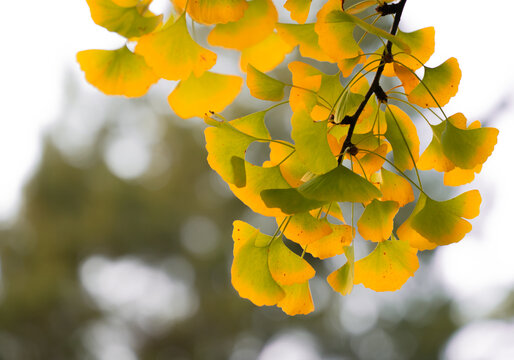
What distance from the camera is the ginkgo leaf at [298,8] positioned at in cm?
30

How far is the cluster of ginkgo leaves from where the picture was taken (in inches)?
9.9

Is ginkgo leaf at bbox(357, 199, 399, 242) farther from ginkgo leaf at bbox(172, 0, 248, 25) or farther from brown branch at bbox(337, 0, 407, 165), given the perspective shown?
ginkgo leaf at bbox(172, 0, 248, 25)

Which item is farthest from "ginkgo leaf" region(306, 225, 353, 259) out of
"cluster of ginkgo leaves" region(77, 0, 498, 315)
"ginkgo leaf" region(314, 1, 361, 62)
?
"ginkgo leaf" region(314, 1, 361, 62)

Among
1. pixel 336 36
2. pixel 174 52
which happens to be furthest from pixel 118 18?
pixel 336 36

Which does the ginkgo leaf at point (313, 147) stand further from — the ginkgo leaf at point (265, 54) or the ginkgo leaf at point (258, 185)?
the ginkgo leaf at point (265, 54)

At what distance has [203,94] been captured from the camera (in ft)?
1.23

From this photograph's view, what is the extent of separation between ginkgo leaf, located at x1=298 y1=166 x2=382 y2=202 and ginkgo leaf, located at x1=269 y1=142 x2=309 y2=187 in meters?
0.04

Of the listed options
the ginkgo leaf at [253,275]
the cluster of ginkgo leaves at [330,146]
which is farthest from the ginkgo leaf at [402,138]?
the ginkgo leaf at [253,275]

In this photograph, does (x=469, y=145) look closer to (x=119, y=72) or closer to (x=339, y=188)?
(x=339, y=188)

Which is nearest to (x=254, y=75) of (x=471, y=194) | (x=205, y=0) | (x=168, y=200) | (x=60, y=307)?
(x=205, y=0)

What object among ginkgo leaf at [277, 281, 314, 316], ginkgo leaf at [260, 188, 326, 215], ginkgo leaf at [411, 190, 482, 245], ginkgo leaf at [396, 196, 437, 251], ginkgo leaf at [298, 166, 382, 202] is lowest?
ginkgo leaf at [277, 281, 314, 316]

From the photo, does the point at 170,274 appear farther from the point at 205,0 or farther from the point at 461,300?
the point at 205,0

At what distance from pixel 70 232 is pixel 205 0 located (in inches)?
152

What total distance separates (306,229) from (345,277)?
0.06 meters
